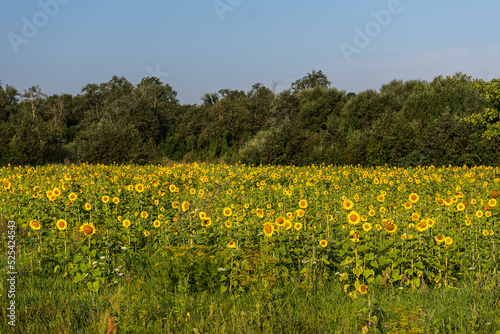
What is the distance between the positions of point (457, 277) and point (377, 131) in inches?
709

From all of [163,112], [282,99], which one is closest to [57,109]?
[163,112]

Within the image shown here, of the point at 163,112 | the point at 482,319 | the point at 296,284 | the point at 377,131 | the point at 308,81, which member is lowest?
the point at 482,319

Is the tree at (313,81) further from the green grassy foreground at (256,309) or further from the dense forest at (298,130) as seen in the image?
the green grassy foreground at (256,309)

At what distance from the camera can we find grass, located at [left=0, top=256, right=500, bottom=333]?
3.43m

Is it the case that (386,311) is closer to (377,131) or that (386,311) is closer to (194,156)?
(377,131)

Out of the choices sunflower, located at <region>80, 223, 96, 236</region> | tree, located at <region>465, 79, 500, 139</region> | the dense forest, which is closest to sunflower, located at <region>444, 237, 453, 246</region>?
sunflower, located at <region>80, 223, 96, 236</region>

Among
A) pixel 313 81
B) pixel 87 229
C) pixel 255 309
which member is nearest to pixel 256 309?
pixel 255 309

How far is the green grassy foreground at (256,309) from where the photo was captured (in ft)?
11.2

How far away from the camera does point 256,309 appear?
→ 140 inches

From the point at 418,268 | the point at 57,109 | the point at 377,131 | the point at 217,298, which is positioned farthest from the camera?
the point at 57,109

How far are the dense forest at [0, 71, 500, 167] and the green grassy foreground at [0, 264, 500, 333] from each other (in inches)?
669

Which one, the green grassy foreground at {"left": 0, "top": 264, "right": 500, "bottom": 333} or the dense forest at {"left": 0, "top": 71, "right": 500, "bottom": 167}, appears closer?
the green grassy foreground at {"left": 0, "top": 264, "right": 500, "bottom": 333}

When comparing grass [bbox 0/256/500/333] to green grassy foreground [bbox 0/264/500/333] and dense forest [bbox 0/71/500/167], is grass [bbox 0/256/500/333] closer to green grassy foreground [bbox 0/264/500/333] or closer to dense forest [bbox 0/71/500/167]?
green grassy foreground [bbox 0/264/500/333]

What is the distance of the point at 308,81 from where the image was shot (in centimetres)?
6162
